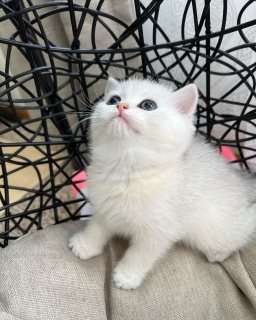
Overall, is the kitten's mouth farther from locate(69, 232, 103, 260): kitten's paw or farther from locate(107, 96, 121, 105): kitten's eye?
locate(69, 232, 103, 260): kitten's paw

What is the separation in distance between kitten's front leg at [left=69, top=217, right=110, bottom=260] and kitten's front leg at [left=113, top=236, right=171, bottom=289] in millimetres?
78

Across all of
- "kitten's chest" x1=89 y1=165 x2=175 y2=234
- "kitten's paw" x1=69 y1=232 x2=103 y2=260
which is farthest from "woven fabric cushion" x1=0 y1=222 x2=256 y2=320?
"kitten's chest" x1=89 y1=165 x2=175 y2=234

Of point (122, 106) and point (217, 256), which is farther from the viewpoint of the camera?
point (217, 256)

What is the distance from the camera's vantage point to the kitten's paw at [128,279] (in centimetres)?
70

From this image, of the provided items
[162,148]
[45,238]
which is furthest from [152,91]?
[45,238]

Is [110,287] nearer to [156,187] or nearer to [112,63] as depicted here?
[156,187]

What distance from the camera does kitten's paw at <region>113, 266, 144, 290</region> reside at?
697 millimetres

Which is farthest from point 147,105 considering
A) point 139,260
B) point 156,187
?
point 139,260

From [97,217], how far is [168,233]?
172 millimetres

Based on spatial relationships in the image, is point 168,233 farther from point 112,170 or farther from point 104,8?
point 104,8

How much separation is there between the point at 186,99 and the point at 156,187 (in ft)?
0.58

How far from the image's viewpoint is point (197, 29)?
67 cm

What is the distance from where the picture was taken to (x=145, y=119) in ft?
1.97

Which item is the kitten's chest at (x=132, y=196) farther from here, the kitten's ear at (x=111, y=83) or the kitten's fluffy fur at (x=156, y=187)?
the kitten's ear at (x=111, y=83)
